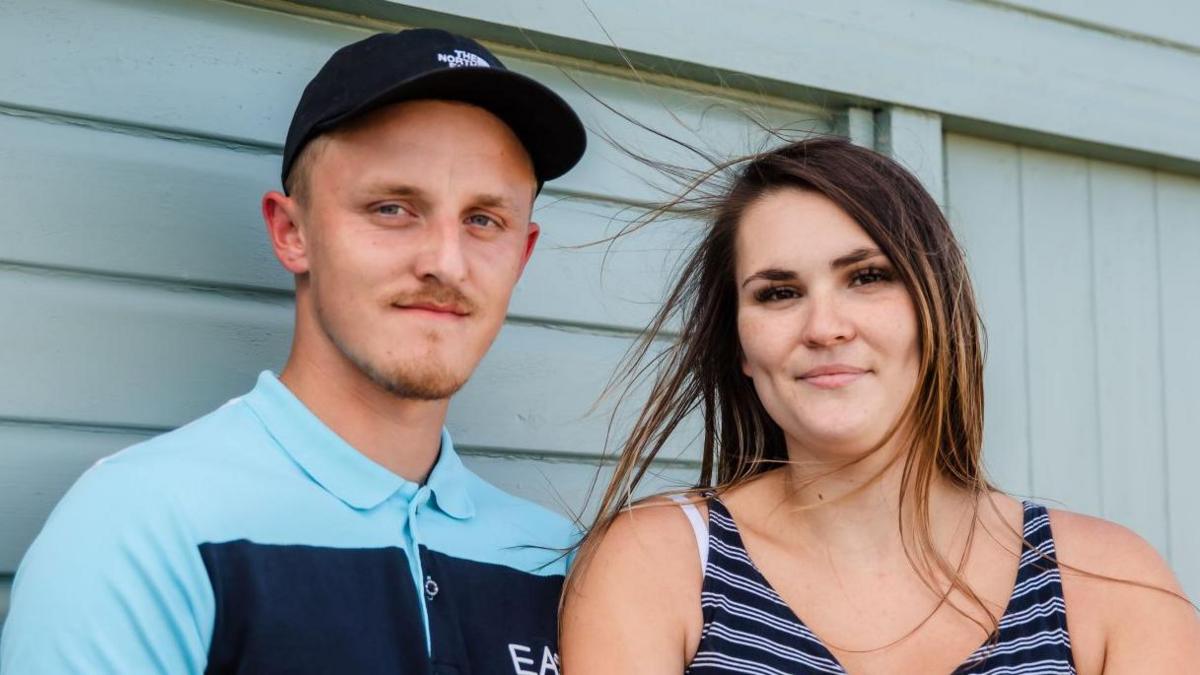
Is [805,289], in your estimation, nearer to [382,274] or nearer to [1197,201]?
[382,274]

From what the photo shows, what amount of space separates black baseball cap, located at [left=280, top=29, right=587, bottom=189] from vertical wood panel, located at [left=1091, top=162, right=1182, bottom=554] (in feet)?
5.33

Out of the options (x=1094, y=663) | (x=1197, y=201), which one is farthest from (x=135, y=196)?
(x=1197, y=201)

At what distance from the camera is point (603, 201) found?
271cm

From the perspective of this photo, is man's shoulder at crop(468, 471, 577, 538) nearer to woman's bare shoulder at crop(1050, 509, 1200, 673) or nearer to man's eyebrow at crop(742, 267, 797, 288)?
man's eyebrow at crop(742, 267, 797, 288)

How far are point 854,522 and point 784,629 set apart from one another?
0.79 feet

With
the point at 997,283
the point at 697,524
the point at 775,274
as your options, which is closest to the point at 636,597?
the point at 697,524

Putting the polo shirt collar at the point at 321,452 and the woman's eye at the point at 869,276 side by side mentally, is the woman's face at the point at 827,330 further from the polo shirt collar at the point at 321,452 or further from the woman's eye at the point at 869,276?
the polo shirt collar at the point at 321,452

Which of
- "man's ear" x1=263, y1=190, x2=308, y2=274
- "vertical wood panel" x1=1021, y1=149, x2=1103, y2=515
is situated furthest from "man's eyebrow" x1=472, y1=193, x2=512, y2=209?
"vertical wood panel" x1=1021, y1=149, x2=1103, y2=515

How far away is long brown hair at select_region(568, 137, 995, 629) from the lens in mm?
2180

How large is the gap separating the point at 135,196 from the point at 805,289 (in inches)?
38.5

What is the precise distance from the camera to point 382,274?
77.4 inches

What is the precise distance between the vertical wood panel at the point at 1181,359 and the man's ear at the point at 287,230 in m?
2.12

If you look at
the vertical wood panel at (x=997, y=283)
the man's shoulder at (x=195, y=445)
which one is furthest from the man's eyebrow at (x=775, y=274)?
the vertical wood panel at (x=997, y=283)

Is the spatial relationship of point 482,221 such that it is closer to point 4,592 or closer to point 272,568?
point 272,568
